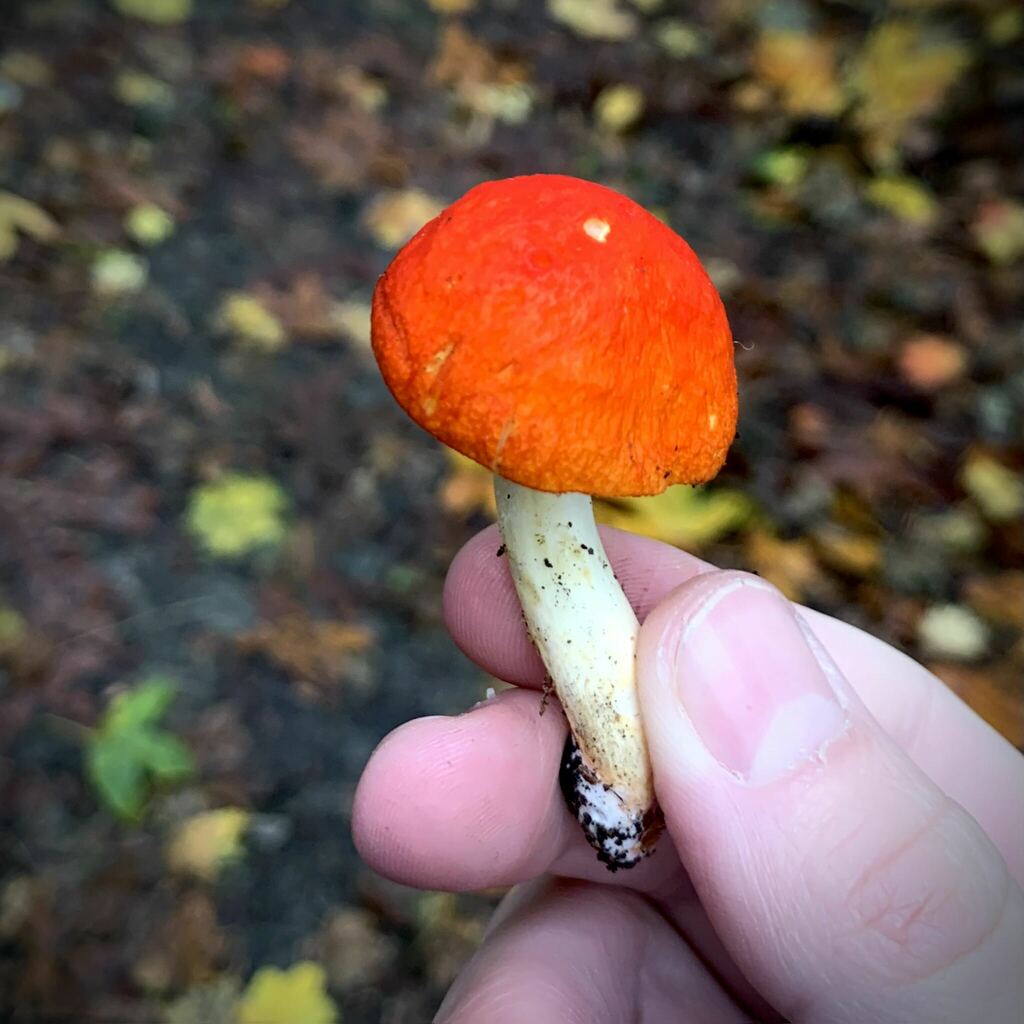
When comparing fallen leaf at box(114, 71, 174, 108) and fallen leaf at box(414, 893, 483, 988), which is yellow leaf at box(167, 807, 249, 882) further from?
fallen leaf at box(114, 71, 174, 108)

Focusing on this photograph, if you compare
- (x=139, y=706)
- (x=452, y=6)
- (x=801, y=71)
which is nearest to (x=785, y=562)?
(x=139, y=706)

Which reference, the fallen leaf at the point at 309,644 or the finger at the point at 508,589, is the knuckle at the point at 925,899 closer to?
the finger at the point at 508,589

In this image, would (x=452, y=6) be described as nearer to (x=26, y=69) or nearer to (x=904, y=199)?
(x=26, y=69)

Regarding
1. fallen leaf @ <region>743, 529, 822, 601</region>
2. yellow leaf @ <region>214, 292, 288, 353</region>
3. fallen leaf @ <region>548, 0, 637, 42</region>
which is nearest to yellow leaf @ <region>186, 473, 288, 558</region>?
yellow leaf @ <region>214, 292, 288, 353</region>

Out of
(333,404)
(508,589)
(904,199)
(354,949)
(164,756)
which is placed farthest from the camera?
(904,199)

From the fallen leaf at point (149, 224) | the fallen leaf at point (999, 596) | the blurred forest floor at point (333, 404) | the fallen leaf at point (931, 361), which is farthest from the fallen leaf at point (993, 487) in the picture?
the fallen leaf at point (149, 224)

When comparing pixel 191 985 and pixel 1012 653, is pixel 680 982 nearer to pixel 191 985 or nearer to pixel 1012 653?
pixel 191 985

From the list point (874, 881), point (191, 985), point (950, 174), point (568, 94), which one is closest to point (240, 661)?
point (191, 985)
